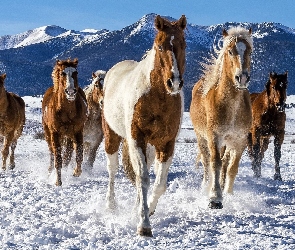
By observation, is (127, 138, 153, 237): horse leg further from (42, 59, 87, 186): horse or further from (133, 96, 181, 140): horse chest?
(42, 59, 87, 186): horse

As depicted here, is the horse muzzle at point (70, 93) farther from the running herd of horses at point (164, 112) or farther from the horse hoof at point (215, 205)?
the horse hoof at point (215, 205)

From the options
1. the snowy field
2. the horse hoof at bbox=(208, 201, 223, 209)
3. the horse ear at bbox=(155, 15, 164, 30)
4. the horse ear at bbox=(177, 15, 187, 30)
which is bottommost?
the snowy field

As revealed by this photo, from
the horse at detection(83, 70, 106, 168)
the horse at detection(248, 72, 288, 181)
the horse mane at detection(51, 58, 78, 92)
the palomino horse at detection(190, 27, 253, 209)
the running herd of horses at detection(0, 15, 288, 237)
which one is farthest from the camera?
the horse at detection(83, 70, 106, 168)

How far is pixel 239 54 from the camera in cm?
614

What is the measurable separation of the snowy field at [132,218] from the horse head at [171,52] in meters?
1.65

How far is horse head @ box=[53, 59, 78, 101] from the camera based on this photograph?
8.94 metres

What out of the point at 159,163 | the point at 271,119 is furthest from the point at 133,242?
the point at 271,119

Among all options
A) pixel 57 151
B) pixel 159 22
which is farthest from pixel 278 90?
pixel 159 22

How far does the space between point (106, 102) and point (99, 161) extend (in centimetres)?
694

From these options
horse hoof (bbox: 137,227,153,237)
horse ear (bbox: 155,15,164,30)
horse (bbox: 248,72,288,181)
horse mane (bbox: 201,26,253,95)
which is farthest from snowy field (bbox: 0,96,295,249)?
horse ear (bbox: 155,15,164,30)

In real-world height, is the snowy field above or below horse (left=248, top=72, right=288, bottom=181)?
below

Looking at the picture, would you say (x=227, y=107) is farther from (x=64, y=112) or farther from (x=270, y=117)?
(x=270, y=117)

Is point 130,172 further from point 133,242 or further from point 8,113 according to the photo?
point 8,113

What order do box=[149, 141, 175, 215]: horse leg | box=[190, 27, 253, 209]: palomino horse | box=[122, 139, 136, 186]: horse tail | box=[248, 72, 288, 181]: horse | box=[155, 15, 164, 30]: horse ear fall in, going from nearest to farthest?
box=[155, 15, 164, 30]: horse ear
box=[149, 141, 175, 215]: horse leg
box=[190, 27, 253, 209]: palomino horse
box=[122, 139, 136, 186]: horse tail
box=[248, 72, 288, 181]: horse
